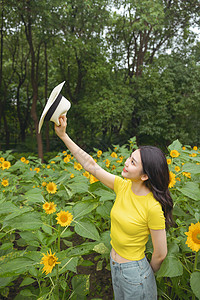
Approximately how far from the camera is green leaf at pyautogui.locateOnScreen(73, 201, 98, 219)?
53.4 inches

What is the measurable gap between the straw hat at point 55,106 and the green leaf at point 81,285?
97 centimetres

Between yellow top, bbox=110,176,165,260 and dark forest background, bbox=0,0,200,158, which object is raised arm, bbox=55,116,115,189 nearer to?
yellow top, bbox=110,176,165,260

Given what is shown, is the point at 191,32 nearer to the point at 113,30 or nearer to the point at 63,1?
the point at 113,30

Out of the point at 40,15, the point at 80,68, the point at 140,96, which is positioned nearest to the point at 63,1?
the point at 40,15

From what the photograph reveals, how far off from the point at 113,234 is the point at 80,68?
378 inches

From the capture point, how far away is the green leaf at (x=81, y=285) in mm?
1359

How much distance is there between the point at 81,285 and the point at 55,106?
106 centimetres

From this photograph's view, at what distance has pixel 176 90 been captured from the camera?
10352 millimetres

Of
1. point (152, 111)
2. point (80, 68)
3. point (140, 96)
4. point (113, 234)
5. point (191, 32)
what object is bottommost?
point (113, 234)

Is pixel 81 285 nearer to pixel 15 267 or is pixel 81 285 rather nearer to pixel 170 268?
pixel 15 267

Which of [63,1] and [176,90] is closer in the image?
[63,1]

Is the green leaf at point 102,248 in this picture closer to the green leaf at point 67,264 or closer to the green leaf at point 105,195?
the green leaf at point 67,264

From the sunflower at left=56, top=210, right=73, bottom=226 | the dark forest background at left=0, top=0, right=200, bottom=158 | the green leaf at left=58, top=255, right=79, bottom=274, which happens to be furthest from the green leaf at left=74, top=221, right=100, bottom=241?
the dark forest background at left=0, top=0, right=200, bottom=158

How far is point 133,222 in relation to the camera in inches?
43.5
